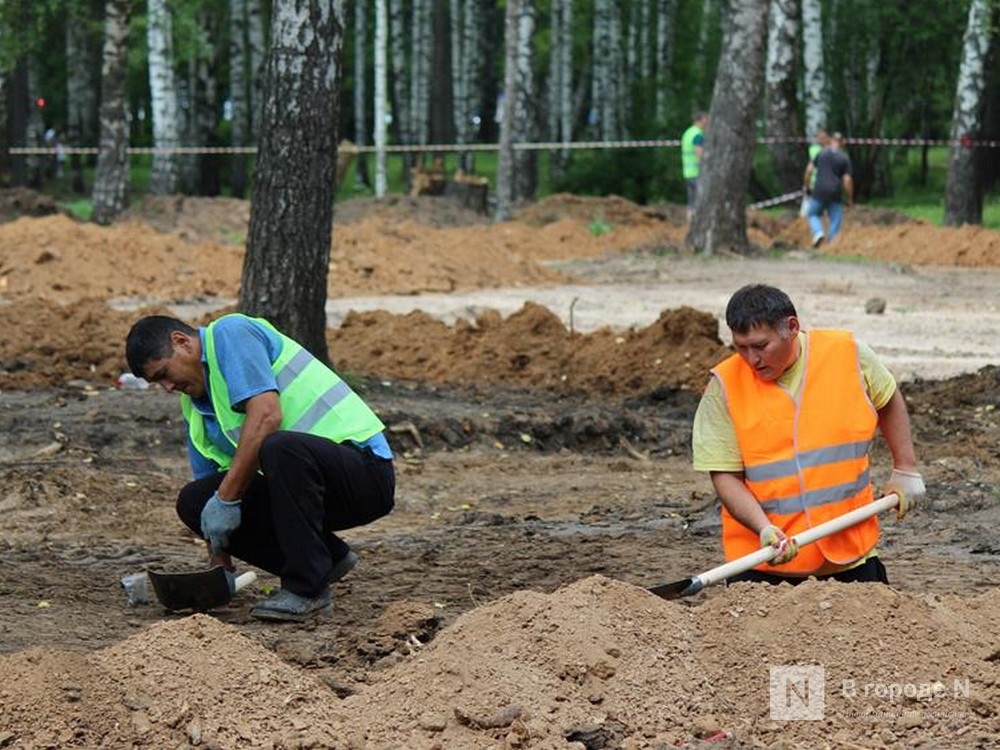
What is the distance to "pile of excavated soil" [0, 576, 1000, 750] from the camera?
16.2ft

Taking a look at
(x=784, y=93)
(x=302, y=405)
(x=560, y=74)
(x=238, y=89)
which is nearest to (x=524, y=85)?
(x=784, y=93)

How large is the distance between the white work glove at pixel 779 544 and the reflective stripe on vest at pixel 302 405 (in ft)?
5.47

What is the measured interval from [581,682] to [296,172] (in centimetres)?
646

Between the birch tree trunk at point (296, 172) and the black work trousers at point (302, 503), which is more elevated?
the birch tree trunk at point (296, 172)

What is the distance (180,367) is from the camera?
21.0ft

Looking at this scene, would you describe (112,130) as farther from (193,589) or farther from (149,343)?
(149,343)

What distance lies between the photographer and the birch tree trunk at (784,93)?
29.0 metres

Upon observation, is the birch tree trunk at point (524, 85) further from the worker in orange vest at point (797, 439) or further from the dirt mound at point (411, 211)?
the worker in orange vest at point (797, 439)

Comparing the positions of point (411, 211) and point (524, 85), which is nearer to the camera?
point (411, 211)

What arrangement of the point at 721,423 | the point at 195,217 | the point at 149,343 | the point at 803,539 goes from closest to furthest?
the point at 803,539, the point at 721,423, the point at 149,343, the point at 195,217

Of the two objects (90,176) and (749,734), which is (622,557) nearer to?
(749,734)

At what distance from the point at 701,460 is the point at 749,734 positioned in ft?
3.97

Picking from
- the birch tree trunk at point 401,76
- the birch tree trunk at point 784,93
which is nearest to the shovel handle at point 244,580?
the birch tree trunk at point 784,93

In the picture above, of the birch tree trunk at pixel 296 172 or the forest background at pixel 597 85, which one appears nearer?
the birch tree trunk at pixel 296 172
